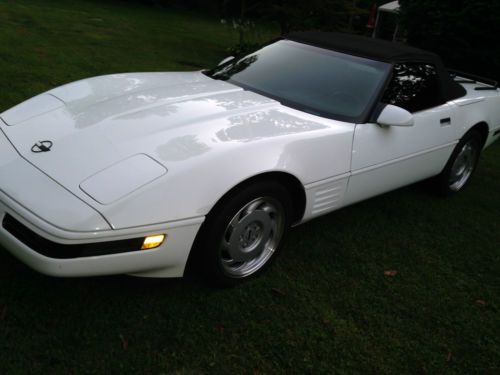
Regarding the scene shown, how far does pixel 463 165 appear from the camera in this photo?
4559 mm

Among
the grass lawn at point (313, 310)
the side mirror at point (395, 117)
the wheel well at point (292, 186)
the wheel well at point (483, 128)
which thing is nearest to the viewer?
the grass lawn at point (313, 310)

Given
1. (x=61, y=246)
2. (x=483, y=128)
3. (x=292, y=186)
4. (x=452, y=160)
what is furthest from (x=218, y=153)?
(x=483, y=128)

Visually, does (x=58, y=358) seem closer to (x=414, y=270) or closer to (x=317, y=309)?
(x=317, y=309)

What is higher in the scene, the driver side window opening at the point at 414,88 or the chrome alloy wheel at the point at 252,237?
the driver side window opening at the point at 414,88

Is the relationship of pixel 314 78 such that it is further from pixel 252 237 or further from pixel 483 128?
pixel 483 128

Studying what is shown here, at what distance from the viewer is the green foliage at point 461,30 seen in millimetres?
8242

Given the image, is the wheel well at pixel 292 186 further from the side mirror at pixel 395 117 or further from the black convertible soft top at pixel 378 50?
the black convertible soft top at pixel 378 50

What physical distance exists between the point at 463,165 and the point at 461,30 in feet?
16.8

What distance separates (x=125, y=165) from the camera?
2.28 m

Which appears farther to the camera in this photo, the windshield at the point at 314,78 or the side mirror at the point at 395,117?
the windshield at the point at 314,78

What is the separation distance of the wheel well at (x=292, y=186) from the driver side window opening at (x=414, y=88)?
3.33 feet

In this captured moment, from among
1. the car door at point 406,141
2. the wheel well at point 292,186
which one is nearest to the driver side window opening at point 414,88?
the car door at point 406,141

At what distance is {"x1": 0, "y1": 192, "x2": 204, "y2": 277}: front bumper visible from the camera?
2.02 m

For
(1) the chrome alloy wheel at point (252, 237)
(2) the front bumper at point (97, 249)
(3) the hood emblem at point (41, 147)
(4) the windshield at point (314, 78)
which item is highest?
(4) the windshield at point (314, 78)
